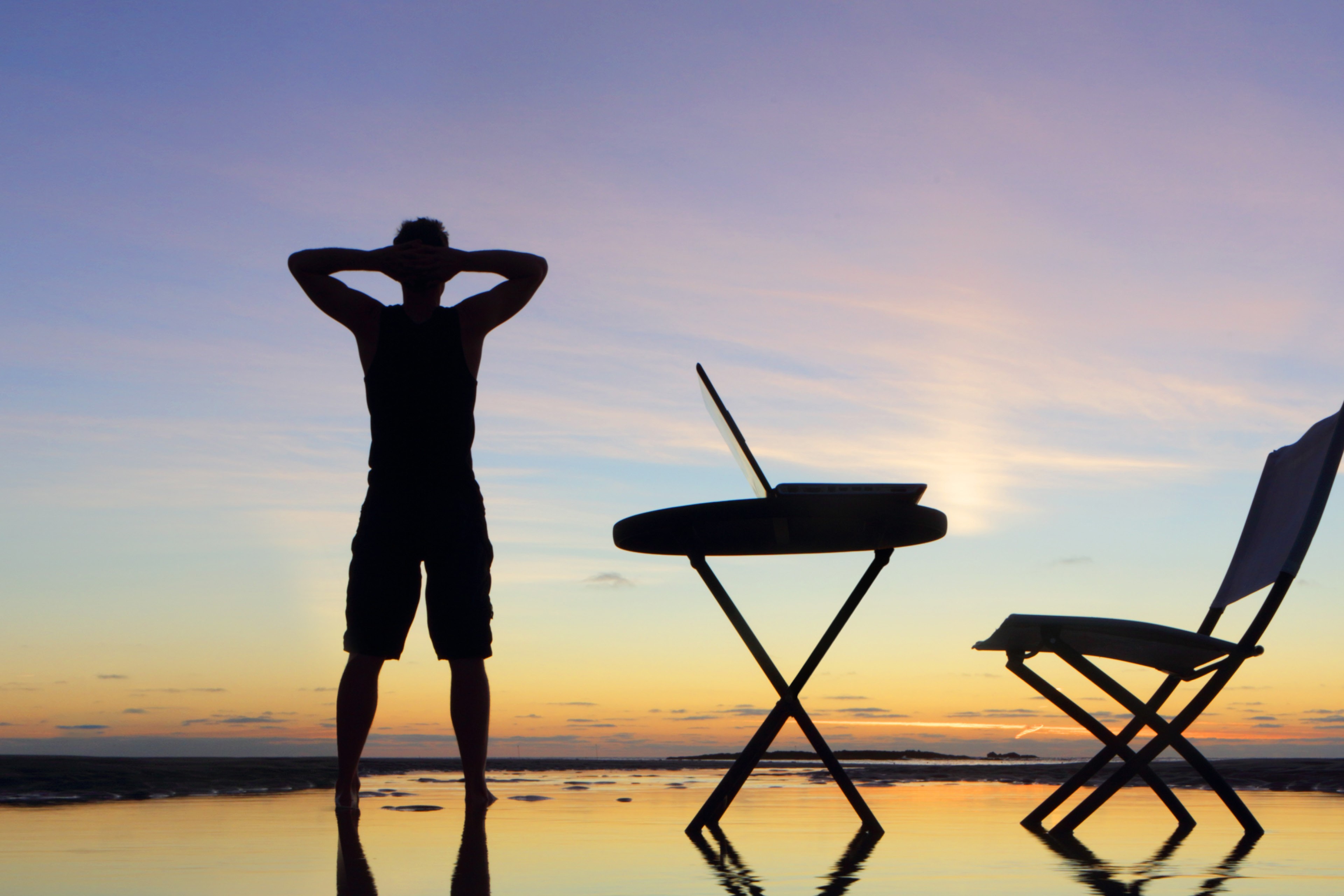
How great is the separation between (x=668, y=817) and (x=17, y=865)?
204cm

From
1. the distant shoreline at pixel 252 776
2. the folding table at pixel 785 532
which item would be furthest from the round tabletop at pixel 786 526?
the distant shoreline at pixel 252 776

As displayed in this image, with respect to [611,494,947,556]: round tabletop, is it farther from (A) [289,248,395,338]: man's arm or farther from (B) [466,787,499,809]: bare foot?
(A) [289,248,395,338]: man's arm

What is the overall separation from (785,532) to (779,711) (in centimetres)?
49

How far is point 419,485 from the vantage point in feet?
10.2

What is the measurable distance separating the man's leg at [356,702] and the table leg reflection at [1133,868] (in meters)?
1.95

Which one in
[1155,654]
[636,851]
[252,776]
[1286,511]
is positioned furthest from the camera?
[252,776]

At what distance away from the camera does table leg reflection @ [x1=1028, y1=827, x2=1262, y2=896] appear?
1840 mm

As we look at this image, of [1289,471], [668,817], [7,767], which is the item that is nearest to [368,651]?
[668,817]

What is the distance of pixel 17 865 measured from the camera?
2.25m

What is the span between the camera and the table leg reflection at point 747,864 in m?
1.82

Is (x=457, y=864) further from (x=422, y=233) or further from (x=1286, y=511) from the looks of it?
(x=1286, y=511)

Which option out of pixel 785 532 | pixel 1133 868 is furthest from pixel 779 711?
pixel 1133 868

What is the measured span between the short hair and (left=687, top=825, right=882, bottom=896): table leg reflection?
201cm

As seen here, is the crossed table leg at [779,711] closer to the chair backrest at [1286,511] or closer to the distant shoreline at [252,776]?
the chair backrest at [1286,511]
